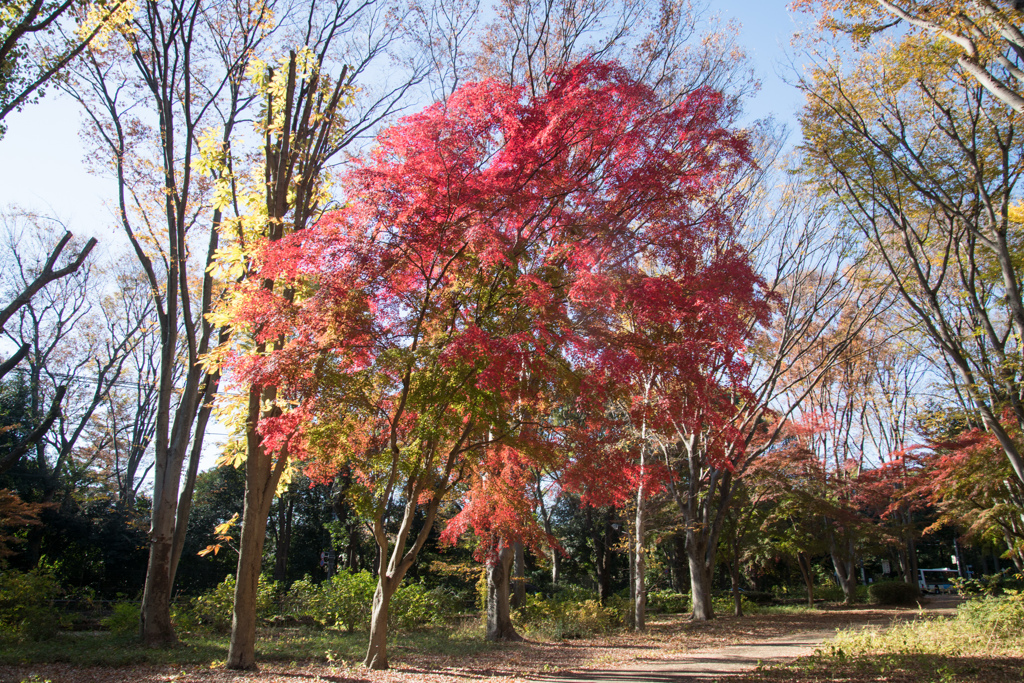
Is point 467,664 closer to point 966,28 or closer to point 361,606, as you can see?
point 361,606

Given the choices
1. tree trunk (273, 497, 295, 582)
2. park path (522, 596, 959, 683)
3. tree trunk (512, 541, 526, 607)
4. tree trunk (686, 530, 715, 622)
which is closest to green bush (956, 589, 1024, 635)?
park path (522, 596, 959, 683)

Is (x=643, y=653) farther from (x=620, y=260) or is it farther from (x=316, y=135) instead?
(x=316, y=135)

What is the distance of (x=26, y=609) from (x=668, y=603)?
60.3 ft

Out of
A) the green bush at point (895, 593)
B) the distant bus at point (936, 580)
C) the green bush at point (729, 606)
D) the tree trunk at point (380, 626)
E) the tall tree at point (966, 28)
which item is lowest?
the distant bus at point (936, 580)

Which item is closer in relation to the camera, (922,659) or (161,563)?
(922,659)

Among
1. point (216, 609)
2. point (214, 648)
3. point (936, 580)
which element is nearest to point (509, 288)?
point (214, 648)

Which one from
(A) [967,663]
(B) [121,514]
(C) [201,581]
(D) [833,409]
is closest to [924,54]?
(A) [967,663]

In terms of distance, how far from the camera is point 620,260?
291 inches

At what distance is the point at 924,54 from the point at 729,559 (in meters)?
19.3

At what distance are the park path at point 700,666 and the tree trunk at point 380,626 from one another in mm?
1698

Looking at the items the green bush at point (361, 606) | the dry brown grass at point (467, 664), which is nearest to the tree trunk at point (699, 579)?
the dry brown grass at point (467, 664)

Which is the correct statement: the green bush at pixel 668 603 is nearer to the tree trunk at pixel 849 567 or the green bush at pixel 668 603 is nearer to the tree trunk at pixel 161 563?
the tree trunk at pixel 849 567

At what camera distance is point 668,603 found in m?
20.8

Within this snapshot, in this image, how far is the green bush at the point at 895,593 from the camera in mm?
20750
